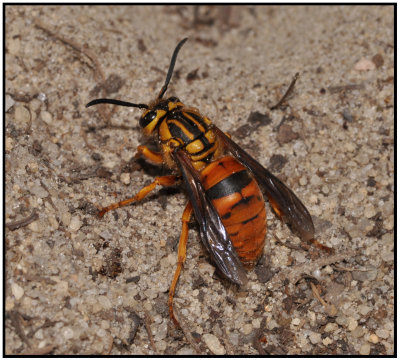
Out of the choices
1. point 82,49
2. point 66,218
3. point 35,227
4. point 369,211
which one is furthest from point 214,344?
point 82,49

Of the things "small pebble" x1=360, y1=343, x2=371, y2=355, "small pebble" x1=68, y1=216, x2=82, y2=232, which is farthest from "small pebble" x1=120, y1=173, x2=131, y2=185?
"small pebble" x1=360, y1=343, x2=371, y2=355

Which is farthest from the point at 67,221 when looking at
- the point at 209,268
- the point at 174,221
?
the point at 209,268

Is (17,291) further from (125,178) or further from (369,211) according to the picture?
(369,211)

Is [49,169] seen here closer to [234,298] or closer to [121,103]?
[121,103]

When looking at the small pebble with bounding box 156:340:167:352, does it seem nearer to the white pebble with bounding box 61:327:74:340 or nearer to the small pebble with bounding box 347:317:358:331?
the white pebble with bounding box 61:327:74:340

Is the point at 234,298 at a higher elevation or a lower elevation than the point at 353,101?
lower
